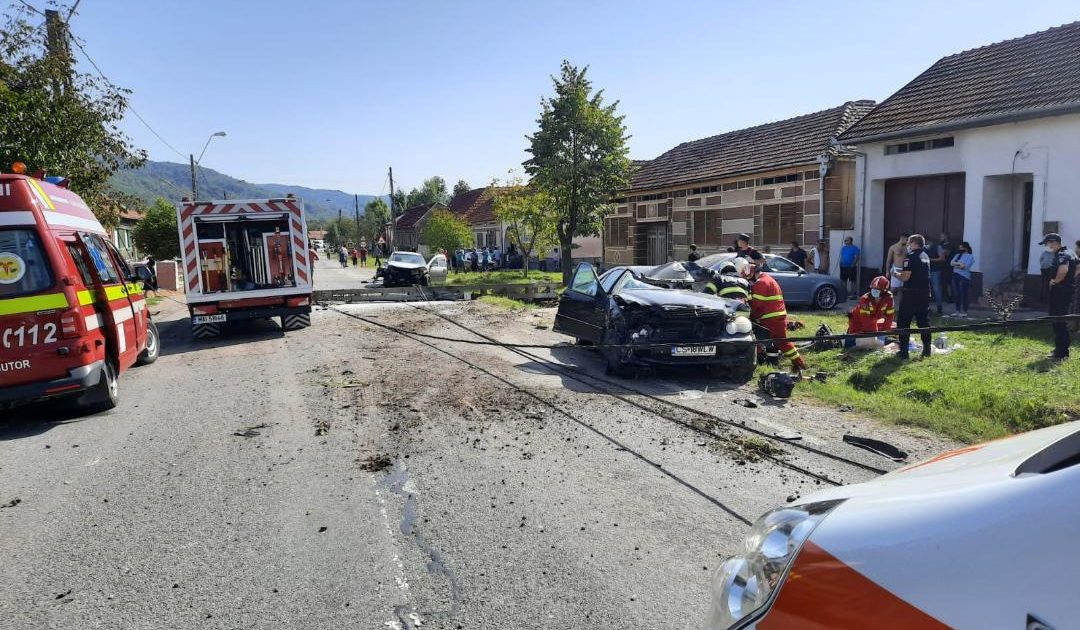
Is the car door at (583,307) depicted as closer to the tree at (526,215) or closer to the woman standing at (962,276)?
Answer: the woman standing at (962,276)

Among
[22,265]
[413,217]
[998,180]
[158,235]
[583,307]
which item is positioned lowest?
[583,307]

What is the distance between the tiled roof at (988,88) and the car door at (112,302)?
16065 mm

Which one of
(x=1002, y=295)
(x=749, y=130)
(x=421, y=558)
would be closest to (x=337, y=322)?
(x=421, y=558)

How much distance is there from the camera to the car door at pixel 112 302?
8.05m

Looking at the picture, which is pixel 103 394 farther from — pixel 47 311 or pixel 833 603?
pixel 833 603

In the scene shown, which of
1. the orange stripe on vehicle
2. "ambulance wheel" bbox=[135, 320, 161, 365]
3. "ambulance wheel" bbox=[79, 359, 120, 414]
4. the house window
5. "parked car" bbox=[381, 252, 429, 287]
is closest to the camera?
the orange stripe on vehicle

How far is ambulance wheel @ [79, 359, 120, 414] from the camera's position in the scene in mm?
7496

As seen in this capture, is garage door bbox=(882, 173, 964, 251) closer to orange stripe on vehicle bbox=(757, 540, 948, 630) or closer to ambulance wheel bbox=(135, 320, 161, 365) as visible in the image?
ambulance wheel bbox=(135, 320, 161, 365)

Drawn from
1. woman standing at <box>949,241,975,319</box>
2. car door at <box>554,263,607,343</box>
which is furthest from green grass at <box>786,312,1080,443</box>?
woman standing at <box>949,241,975,319</box>

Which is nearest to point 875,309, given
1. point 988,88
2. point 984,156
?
point 984,156

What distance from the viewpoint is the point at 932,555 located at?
1455mm

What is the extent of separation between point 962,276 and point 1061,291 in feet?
15.5

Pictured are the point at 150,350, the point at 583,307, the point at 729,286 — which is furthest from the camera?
the point at 150,350

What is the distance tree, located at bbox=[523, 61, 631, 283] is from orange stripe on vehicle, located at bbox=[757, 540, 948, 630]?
75.4 ft
